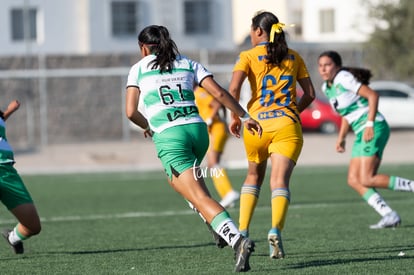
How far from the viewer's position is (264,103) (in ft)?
30.8

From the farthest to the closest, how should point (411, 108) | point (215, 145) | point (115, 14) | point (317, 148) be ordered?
point (115, 14), point (411, 108), point (317, 148), point (215, 145)

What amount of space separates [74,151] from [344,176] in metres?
12.7

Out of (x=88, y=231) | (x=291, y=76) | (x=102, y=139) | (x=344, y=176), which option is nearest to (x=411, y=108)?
(x=102, y=139)

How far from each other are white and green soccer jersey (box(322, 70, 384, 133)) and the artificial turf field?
4.17ft

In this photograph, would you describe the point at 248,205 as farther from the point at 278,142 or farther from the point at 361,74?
the point at 361,74

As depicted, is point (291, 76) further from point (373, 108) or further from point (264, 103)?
point (373, 108)

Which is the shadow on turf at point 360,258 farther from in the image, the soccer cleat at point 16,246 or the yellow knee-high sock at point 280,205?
the soccer cleat at point 16,246

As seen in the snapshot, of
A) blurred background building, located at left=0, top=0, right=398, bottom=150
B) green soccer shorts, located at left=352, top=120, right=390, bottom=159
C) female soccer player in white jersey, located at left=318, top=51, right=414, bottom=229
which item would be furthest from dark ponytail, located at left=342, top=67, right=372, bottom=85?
blurred background building, located at left=0, top=0, right=398, bottom=150

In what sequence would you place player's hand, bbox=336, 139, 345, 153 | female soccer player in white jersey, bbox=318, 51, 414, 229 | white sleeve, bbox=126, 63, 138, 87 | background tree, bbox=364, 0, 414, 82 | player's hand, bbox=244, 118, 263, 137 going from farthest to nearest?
background tree, bbox=364, 0, 414, 82 < player's hand, bbox=336, 139, 345, 153 < female soccer player in white jersey, bbox=318, 51, 414, 229 < white sleeve, bbox=126, 63, 138, 87 < player's hand, bbox=244, 118, 263, 137

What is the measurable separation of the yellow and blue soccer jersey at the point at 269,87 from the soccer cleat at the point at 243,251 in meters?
1.70

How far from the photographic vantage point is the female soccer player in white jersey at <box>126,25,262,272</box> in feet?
27.2

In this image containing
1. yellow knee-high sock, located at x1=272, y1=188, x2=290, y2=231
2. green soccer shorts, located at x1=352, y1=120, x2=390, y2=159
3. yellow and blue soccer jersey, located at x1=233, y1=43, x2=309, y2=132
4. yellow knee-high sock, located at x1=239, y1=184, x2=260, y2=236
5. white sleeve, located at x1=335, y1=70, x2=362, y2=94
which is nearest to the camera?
yellow knee-high sock, located at x1=272, y1=188, x2=290, y2=231

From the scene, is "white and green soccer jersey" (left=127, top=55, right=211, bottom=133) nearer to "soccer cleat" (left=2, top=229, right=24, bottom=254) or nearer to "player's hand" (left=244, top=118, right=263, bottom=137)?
"player's hand" (left=244, top=118, right=263, bottom=137)

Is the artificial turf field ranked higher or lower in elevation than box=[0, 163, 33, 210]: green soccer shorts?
lower
